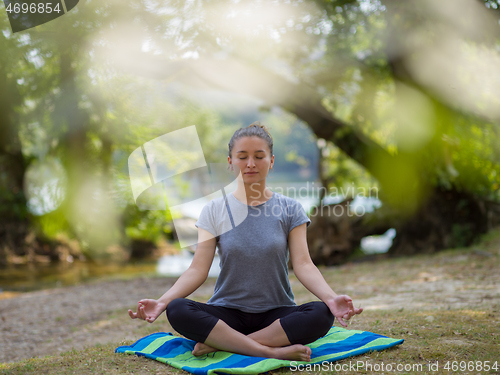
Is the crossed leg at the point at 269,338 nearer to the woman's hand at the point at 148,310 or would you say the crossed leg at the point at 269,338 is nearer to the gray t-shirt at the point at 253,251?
the gray t-shirt at the point at 253,251

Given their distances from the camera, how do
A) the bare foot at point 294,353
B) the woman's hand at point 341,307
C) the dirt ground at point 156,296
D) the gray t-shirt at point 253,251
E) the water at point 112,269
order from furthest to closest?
the water at point 112,269 < the dirt ground at point 156,296 < the gray t-shirt at point 253,251 < the bare foot at point 294,353 < the woman's hand at point 341,307

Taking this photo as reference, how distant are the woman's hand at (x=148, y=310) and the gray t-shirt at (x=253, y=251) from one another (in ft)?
1.11

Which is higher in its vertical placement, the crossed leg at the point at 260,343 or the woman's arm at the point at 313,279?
the woman's arm at the point at 313,279

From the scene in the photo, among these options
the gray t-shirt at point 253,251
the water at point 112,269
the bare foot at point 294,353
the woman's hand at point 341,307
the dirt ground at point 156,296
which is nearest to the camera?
the woman's hand at point 341,307

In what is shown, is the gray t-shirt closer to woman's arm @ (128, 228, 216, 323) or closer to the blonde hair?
woman's arm @ (128, 228, 216, 323)

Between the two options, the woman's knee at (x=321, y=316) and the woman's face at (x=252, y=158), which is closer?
the woman's knee at (x=321, y=316)

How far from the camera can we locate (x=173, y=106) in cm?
961

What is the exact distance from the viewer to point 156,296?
586 cm

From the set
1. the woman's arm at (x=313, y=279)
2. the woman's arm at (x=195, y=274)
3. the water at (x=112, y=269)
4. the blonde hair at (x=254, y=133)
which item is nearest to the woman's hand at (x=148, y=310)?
the woman's arm at (x=195, y=274)

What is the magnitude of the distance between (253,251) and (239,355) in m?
0.53

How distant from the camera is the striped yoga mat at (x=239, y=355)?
208cm

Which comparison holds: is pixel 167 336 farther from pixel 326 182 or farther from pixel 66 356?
pixel 326 182

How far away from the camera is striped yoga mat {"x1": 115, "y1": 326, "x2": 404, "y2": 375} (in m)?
2.08

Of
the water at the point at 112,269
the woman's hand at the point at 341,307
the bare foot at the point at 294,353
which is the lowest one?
the water at the point at 112,269
